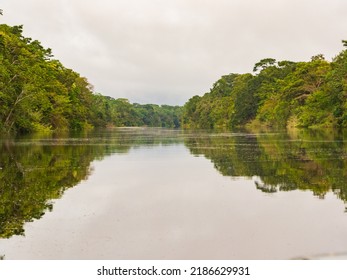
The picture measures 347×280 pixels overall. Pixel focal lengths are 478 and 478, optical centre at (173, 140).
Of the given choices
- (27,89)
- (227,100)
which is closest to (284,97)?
(27,89)

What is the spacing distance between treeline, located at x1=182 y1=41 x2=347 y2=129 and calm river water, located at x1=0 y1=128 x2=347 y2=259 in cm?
4281

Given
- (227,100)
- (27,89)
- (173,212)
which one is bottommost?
(173,212)

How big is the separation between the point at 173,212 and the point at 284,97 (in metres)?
70.4

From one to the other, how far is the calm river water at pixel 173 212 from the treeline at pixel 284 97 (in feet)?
140

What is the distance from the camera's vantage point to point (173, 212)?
9992mm

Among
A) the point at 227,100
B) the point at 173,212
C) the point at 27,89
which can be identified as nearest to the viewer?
the point at 173,212

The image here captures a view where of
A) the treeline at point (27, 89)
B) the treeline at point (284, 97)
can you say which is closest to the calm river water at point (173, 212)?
the treeline at point (27, 89)

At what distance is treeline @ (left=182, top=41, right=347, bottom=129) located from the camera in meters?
59.1

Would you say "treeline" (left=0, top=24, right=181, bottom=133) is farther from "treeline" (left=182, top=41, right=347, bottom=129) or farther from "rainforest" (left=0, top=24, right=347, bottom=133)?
"treeline" (left=182, top=41, right=347, bottom=129)

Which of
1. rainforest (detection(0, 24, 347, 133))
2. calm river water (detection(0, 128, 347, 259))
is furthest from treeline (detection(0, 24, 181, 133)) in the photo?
calm river water (detection(0, 128, 347, 259))

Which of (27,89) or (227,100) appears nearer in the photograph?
(27,89)

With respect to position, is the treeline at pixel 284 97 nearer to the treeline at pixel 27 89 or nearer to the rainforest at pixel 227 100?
the rainforest at pixel 227 100

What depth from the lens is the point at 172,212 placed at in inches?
394

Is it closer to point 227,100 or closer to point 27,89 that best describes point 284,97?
point 27,89
